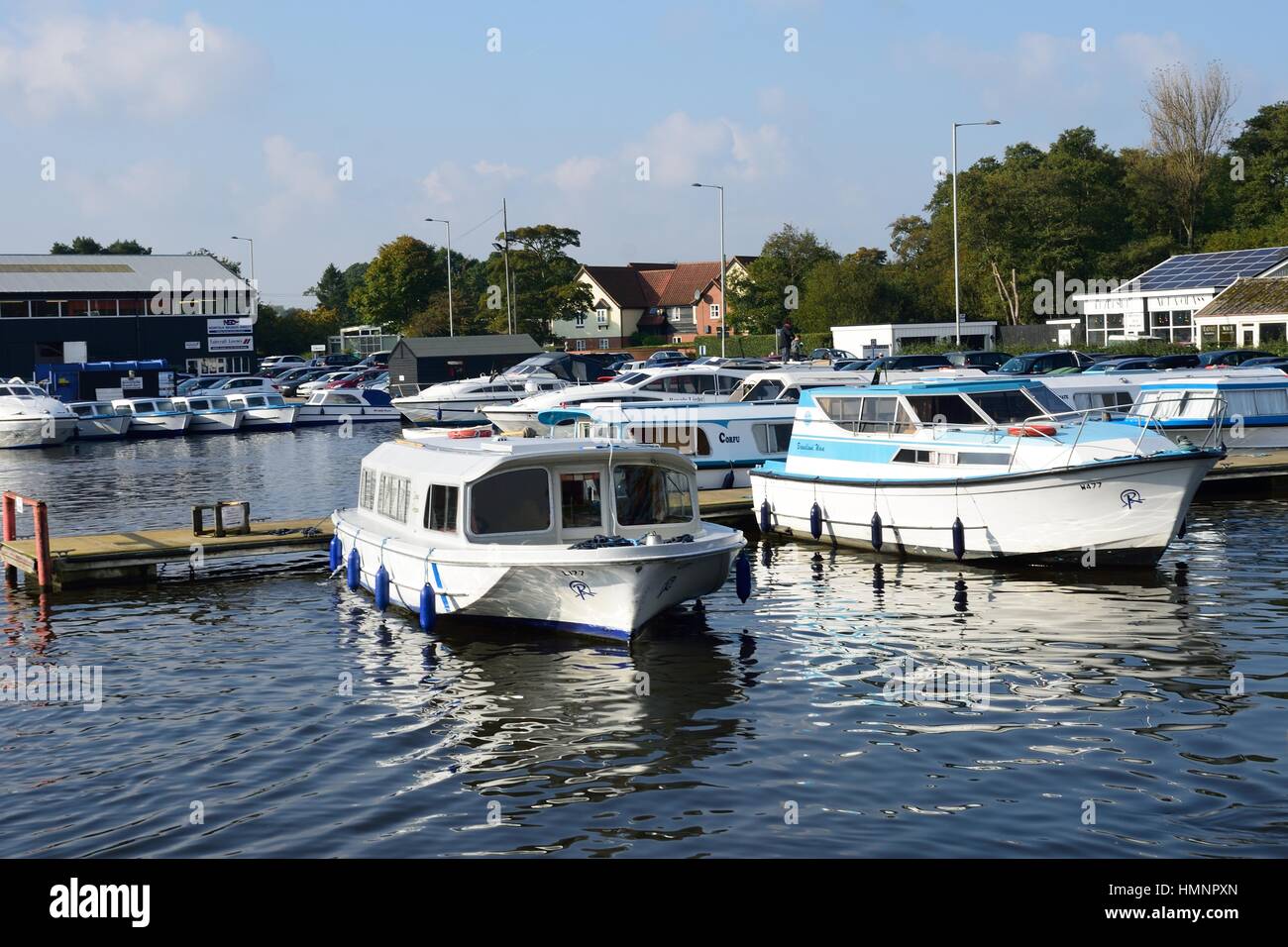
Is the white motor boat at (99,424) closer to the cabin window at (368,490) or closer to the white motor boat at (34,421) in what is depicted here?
the white motor boat at (34,421)

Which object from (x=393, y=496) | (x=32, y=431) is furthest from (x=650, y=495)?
(x=32, y=431)

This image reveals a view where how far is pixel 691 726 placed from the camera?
15.6 meters

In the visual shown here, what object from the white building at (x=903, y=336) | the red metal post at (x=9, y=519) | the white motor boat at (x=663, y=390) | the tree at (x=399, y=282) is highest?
the tree at (x=399, y=282)

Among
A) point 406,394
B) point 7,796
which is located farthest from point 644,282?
point 7,796

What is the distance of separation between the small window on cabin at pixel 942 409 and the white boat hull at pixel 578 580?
751 cm

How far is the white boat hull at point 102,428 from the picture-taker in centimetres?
6012

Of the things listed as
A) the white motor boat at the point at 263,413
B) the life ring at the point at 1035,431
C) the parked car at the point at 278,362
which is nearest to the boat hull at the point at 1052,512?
the life ring at the point at 1035,431

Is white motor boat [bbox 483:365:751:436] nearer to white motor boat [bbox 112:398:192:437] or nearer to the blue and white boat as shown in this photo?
the blue and white boat

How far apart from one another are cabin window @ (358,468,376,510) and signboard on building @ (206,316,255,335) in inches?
2823

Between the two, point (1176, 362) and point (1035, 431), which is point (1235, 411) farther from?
point (1176, 362)
